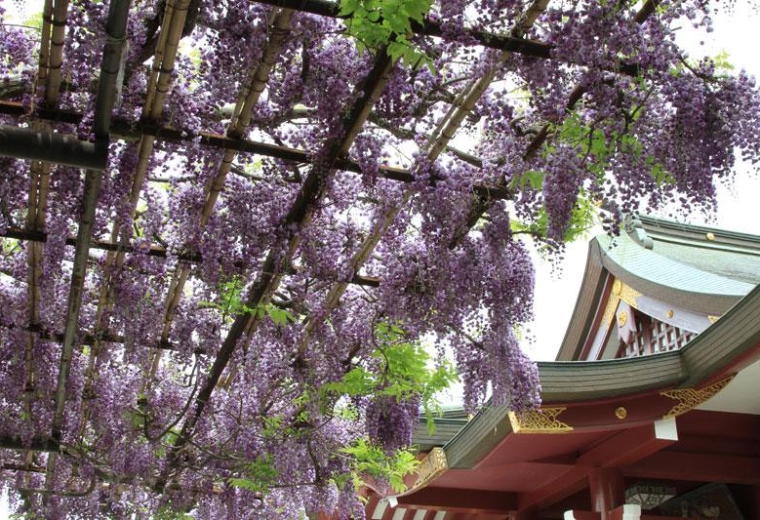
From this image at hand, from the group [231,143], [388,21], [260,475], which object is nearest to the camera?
[388,21]

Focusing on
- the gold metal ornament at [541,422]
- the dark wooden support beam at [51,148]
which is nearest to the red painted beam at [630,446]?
the gold metal ornament at [541,422]

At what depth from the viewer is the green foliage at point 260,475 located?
6410 millimetres

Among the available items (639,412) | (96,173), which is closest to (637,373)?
(639,412)

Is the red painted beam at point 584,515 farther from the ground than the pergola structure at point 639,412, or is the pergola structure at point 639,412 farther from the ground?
the pergola structure at point 639,412

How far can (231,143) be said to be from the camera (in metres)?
3.30

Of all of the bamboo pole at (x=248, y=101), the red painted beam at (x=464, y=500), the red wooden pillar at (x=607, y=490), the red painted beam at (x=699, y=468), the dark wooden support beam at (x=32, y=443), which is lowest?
the red wooden pillar at (x=607, y=490)

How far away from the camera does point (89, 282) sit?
5.31 meters

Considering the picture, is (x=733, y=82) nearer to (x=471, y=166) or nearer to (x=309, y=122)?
(x=471, y=166)

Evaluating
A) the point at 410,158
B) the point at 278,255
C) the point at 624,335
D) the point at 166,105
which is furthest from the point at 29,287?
the point at 624,335

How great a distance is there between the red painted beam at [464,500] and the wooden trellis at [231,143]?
10.3 feet

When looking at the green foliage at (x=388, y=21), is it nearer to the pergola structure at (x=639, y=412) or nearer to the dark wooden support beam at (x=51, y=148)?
the dark wooden support beam at (x=51, y=148)

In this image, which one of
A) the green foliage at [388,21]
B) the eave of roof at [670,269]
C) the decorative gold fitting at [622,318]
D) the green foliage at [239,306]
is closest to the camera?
the green foliage at [388,21]

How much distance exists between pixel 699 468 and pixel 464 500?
87.6 inches

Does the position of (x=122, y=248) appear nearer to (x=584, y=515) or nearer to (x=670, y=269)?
(x=584, y=515)
